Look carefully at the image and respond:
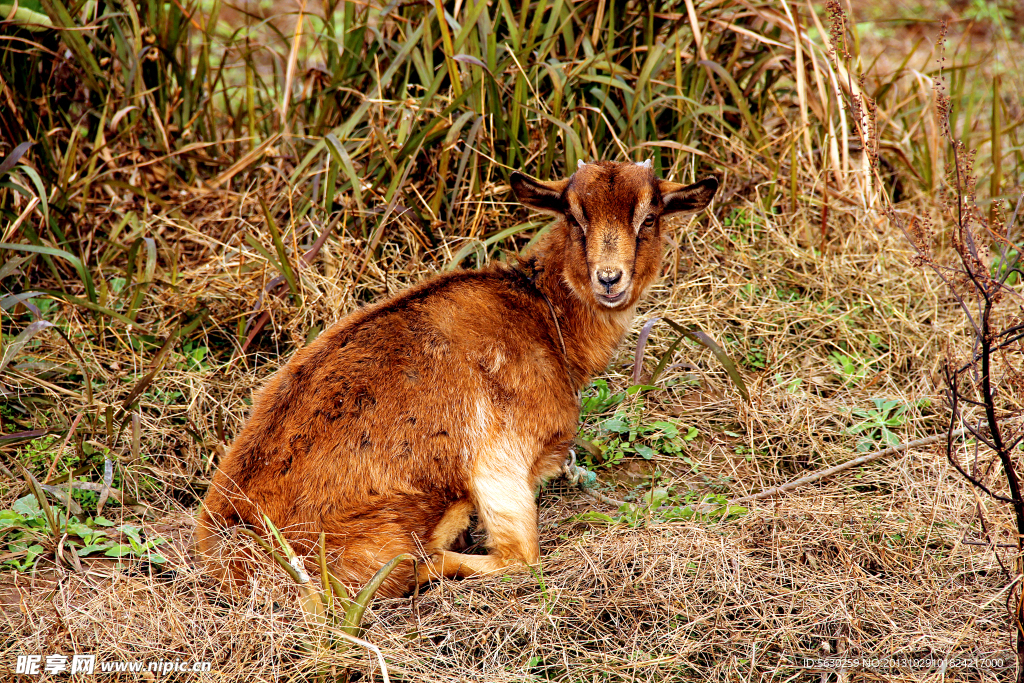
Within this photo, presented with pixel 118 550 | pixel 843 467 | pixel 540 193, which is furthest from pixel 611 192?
pixel 118 550

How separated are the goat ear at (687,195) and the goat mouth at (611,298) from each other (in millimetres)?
491

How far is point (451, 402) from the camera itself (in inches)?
137

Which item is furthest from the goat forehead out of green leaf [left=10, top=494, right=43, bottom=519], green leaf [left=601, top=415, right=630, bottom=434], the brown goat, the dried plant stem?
green leaf [left=10, top=494, right=43, bottom=519]

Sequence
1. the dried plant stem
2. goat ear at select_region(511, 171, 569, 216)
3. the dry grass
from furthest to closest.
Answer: goat ear at select_region(511, 171, 569, 216)
the dried plant stem
the dry grass

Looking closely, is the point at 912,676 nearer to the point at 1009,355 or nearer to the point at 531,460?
the point at 531,460

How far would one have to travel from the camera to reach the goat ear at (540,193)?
12.7 feet

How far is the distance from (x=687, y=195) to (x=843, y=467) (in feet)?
4.62

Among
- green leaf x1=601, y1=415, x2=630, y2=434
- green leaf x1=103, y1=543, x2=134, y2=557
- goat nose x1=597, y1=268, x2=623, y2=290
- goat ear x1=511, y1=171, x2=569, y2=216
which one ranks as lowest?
green leaf x1=103, y1=543, x2=134, y2=557

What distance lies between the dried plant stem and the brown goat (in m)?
0.87

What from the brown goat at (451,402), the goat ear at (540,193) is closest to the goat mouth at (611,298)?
the brown goat at (451,402)

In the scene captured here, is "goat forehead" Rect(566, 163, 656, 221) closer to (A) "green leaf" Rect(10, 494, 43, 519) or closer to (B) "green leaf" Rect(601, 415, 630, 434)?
(B) "green leaf" Rect(601, 415, 630, 434)

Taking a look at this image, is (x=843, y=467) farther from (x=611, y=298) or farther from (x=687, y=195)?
(x=687, y=195)

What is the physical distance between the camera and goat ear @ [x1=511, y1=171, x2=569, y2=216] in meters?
3.87

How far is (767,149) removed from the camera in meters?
5.45
